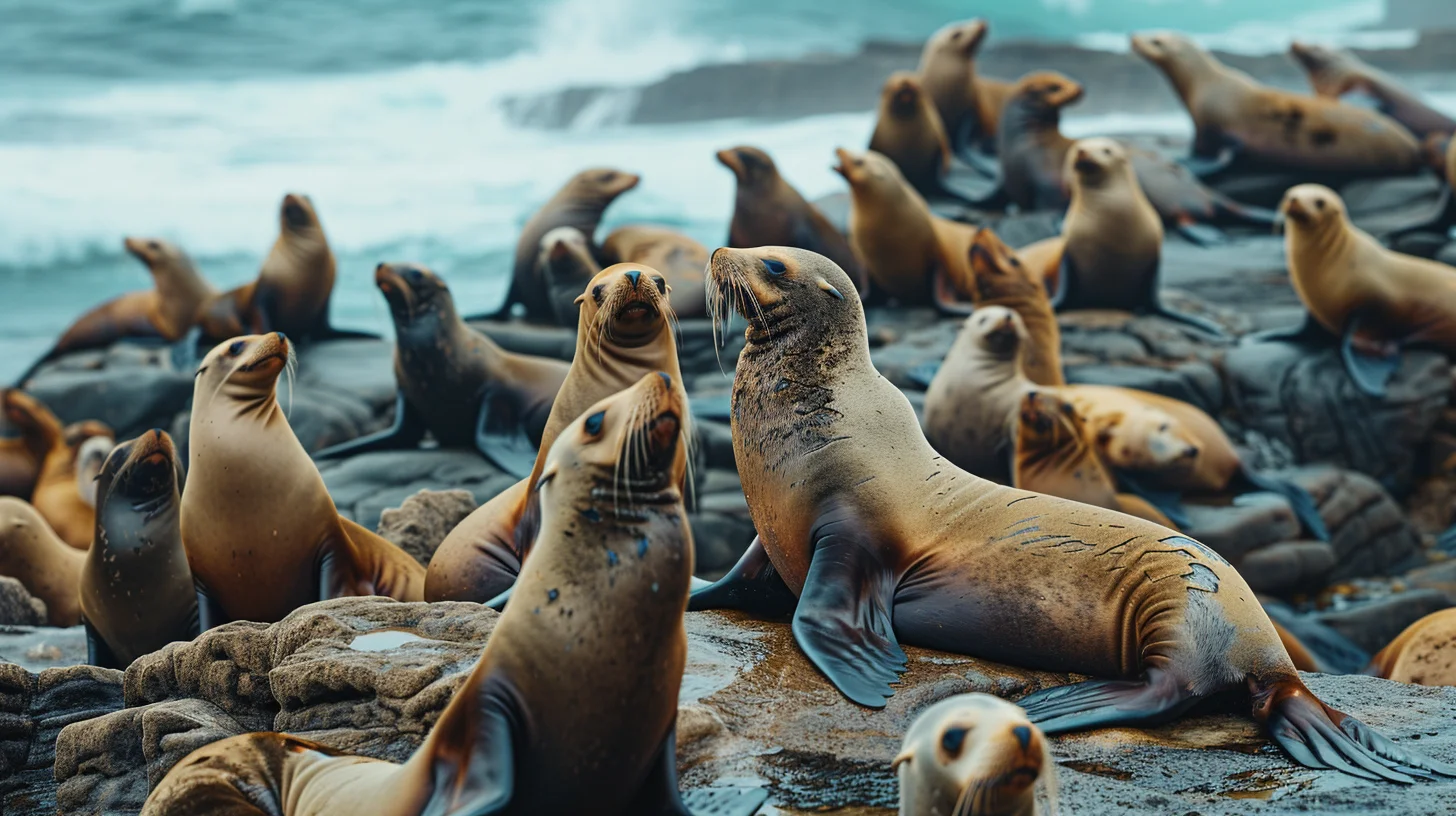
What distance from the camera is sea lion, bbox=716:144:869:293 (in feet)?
33.2

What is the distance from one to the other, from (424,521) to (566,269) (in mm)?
3996

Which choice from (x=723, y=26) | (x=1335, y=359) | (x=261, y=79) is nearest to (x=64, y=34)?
(x=261, y=79)

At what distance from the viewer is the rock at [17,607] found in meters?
5.91

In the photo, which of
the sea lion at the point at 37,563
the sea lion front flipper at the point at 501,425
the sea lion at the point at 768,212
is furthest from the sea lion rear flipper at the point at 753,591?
the sea lion at the point at 768,212

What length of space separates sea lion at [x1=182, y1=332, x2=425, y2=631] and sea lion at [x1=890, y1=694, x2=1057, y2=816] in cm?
285

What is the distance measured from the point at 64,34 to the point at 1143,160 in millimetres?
26838

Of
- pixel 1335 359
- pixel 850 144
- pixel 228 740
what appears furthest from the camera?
pixel 850 144

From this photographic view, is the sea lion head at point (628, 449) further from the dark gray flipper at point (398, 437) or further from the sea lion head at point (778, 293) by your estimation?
the dark gray flipper at point (398, 437)

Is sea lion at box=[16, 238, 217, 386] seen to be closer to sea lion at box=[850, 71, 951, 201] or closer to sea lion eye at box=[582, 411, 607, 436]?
Answer: sea lion at box=[850, 71, 951, 201]

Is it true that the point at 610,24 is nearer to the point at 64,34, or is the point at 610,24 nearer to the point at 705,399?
the point at 64,34

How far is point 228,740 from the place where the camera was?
3002 mm

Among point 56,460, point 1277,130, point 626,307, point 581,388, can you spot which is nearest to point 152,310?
point 56,460

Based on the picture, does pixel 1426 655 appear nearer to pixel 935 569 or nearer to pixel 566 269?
pixel 935 569

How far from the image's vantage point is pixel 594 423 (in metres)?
2.85
